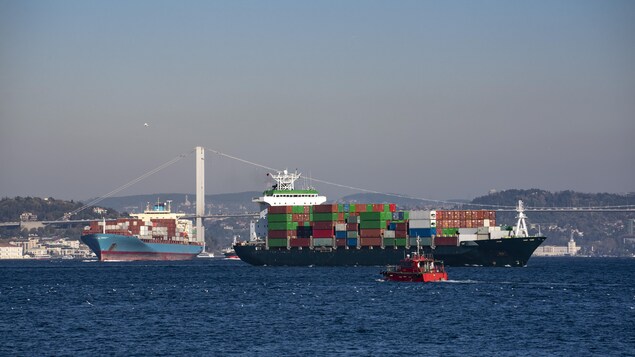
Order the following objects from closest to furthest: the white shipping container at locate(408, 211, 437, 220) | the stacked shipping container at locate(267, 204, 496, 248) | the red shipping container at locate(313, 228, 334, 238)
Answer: the stacked shipping container at locate(267, 204, 496, 248) < the white shipping container at locate(408, 211, 437, 220) < the red shipping container at locate(313, 228, 334, 238)

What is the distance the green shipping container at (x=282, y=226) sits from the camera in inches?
5689

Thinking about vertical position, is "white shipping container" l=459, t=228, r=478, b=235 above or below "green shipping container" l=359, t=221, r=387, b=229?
below

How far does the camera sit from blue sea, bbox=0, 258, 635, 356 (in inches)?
2231

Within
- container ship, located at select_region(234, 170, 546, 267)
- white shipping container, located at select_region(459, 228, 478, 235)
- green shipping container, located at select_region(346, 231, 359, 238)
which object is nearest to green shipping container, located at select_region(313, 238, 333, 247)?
container ship, located at select_region(234, 170, 546, 267)

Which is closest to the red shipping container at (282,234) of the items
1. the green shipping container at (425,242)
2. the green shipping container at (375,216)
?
the green shipping container at (375,216)

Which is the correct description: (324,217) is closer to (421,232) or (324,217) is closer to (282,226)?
(282,226)

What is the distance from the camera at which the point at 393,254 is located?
138625 mm

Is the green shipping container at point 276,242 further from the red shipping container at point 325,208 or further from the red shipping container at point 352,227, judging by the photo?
the red shipping container at point 352,227

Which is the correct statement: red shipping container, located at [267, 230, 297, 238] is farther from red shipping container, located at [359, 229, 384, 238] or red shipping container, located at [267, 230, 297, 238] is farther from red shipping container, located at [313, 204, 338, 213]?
red shipping container, located at [359, 229, 384, 238]

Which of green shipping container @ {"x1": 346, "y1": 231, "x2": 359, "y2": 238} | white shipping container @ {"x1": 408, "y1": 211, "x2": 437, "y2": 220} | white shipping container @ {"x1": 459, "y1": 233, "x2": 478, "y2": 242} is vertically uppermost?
white shipping container @ {"x1": 408, "y1": 211, "x2": 437, "y2": 220}

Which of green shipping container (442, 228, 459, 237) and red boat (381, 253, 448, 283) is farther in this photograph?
Answer: green shipping container (442, 228, 459, 237)

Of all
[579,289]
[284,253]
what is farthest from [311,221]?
[579,289]

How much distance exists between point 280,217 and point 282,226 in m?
1.16

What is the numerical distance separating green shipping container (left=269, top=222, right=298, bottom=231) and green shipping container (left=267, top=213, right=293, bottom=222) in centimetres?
39
